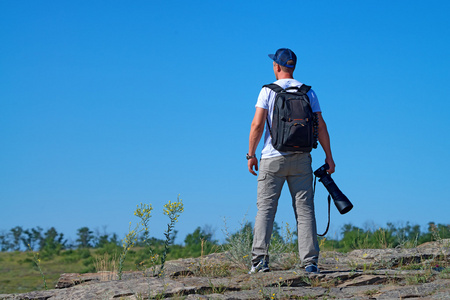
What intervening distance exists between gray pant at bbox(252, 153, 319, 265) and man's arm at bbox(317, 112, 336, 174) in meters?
0.38

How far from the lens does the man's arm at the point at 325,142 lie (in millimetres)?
6660

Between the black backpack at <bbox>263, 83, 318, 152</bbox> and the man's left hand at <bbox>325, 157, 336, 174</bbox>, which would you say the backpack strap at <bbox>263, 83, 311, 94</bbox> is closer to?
the black backpack at <bbox>263, 83, 318, 152</bbox>

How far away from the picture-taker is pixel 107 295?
5984 mm

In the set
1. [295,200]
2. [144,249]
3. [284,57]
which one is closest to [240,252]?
[295,200]

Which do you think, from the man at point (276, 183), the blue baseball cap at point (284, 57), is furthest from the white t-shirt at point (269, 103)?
the blue baseball cap at point (284, 57)

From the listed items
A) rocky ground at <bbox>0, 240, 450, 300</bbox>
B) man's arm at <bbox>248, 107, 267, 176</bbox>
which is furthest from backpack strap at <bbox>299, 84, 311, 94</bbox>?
rocky ground at <bbox>0, 240, 450, 300</bbox>

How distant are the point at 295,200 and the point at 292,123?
1.10m

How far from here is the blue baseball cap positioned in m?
6.61

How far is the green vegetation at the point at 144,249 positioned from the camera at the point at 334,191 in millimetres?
1230

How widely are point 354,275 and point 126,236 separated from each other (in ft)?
10.6

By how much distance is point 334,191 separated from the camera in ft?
22.0

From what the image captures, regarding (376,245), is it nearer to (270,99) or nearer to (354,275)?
(354,275)

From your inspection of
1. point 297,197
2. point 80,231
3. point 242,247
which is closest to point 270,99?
point 297,197

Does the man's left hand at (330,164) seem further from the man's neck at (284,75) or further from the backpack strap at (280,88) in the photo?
the man's neck at (284,75)
